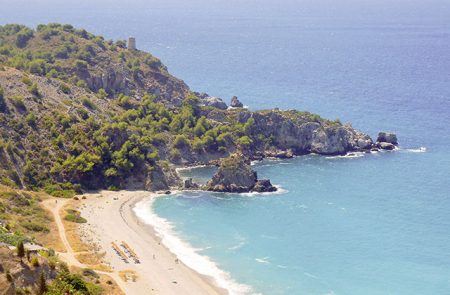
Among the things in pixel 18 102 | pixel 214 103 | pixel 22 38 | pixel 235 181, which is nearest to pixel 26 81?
pixel 18 102

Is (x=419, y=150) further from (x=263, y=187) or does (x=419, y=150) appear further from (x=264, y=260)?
(x=264, y=260)

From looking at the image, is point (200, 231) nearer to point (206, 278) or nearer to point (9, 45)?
point (206, 278)

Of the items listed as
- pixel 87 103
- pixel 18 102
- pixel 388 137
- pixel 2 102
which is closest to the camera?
pixel 2 102

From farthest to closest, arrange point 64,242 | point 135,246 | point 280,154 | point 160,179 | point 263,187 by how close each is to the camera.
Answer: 1. point 280,154
2. point 160,179
3. point 263,187
4. point 135,246
5. point 64,242

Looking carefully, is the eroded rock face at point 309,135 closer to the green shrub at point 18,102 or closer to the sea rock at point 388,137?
A: the sea rock at point 388,137

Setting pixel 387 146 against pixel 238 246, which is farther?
pixel 387 146

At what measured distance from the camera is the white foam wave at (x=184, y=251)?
94.6 meters

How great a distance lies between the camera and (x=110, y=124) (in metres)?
144

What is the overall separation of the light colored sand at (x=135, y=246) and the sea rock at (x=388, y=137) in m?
59.1

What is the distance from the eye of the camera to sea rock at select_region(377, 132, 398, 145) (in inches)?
6344

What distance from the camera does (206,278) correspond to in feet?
316

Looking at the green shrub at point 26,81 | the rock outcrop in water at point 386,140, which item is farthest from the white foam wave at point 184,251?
the rock outcrop in water at point 386,140

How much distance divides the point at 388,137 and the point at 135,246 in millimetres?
77355

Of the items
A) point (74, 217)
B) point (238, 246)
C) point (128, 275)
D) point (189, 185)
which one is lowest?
point (128, 275)
